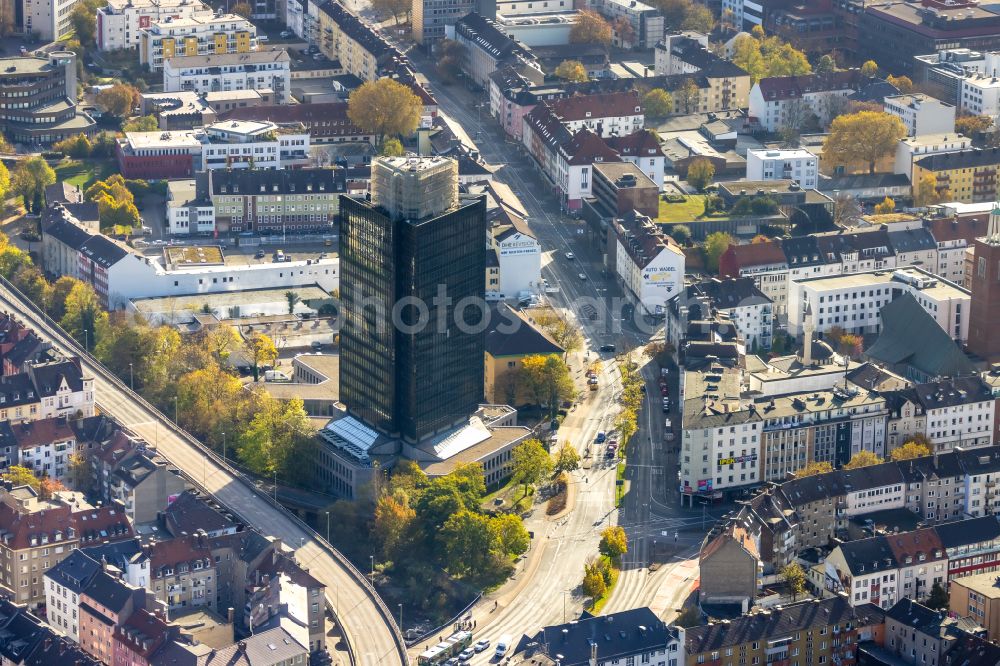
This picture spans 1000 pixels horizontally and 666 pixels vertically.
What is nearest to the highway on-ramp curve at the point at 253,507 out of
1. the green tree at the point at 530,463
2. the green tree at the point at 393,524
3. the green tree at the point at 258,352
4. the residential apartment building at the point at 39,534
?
the green tree at the point at 393,524

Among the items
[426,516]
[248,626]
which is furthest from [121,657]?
[426,516]

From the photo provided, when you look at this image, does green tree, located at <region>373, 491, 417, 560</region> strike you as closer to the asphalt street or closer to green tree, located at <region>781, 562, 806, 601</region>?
the asphalt street

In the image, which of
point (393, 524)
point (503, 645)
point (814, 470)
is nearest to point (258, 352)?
point (393, 524)

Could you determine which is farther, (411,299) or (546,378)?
(546,378)

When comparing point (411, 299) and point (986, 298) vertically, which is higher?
point (411, 299)

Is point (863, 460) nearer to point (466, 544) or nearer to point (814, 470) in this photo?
point (814, 470)

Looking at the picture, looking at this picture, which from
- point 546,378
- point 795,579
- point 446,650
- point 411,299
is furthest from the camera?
point 546,378

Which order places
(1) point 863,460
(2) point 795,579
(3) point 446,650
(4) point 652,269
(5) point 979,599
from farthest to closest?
(4) point 652,269, (1) point 863,460, (2) point 795,579, (5) point 979,599, (3) point 446,650
